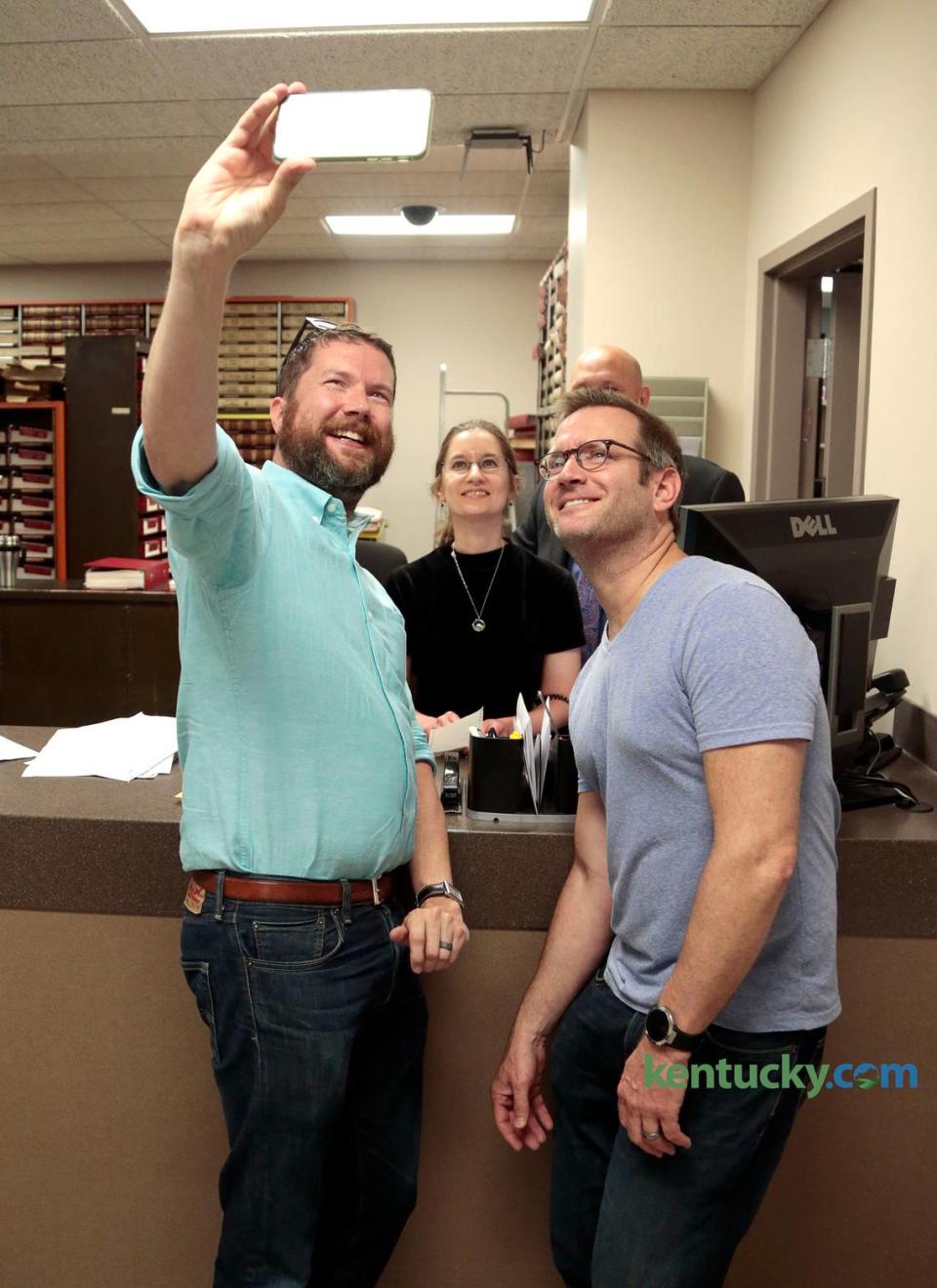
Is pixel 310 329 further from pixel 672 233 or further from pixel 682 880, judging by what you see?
pixel 672 233

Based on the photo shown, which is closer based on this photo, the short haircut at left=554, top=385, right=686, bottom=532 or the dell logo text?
the short haircut at left=554, top=385, right=686, bottom=532

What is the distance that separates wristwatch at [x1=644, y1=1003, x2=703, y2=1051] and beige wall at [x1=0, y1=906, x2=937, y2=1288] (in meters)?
0.48

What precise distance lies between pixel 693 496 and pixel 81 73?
2627mm

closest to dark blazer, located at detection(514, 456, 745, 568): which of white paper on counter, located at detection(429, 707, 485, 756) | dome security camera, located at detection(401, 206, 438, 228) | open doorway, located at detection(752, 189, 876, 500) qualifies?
white paper on counter, located at detection(429, 707, 485, 756)

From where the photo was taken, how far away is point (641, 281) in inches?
154

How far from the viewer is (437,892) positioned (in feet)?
4.75

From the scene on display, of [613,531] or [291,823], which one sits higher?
[613,531]

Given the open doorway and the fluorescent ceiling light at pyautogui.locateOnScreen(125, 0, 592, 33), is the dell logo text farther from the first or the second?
the fluorescent ceiling light at pyautogui.locateOnScreen(125, 0, 592, 33)

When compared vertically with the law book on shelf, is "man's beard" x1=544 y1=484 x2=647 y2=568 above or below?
above

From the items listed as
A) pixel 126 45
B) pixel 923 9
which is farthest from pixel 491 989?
pixel 126 45

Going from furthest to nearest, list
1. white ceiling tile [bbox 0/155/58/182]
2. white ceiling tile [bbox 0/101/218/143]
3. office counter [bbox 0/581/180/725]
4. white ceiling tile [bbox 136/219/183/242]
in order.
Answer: white ceiling tile [bbox 136/219/183/242], white ceiling tile [bbox 0/155/58/182], office counter [bbox 0/581/180/725], white ceiling tile [bbox 0/101/218/143]

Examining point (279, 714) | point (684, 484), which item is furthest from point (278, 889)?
point (684, 484)

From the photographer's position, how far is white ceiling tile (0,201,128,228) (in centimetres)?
618

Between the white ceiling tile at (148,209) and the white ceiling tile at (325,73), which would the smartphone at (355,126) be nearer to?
the white ceiling tile at (325,73)
